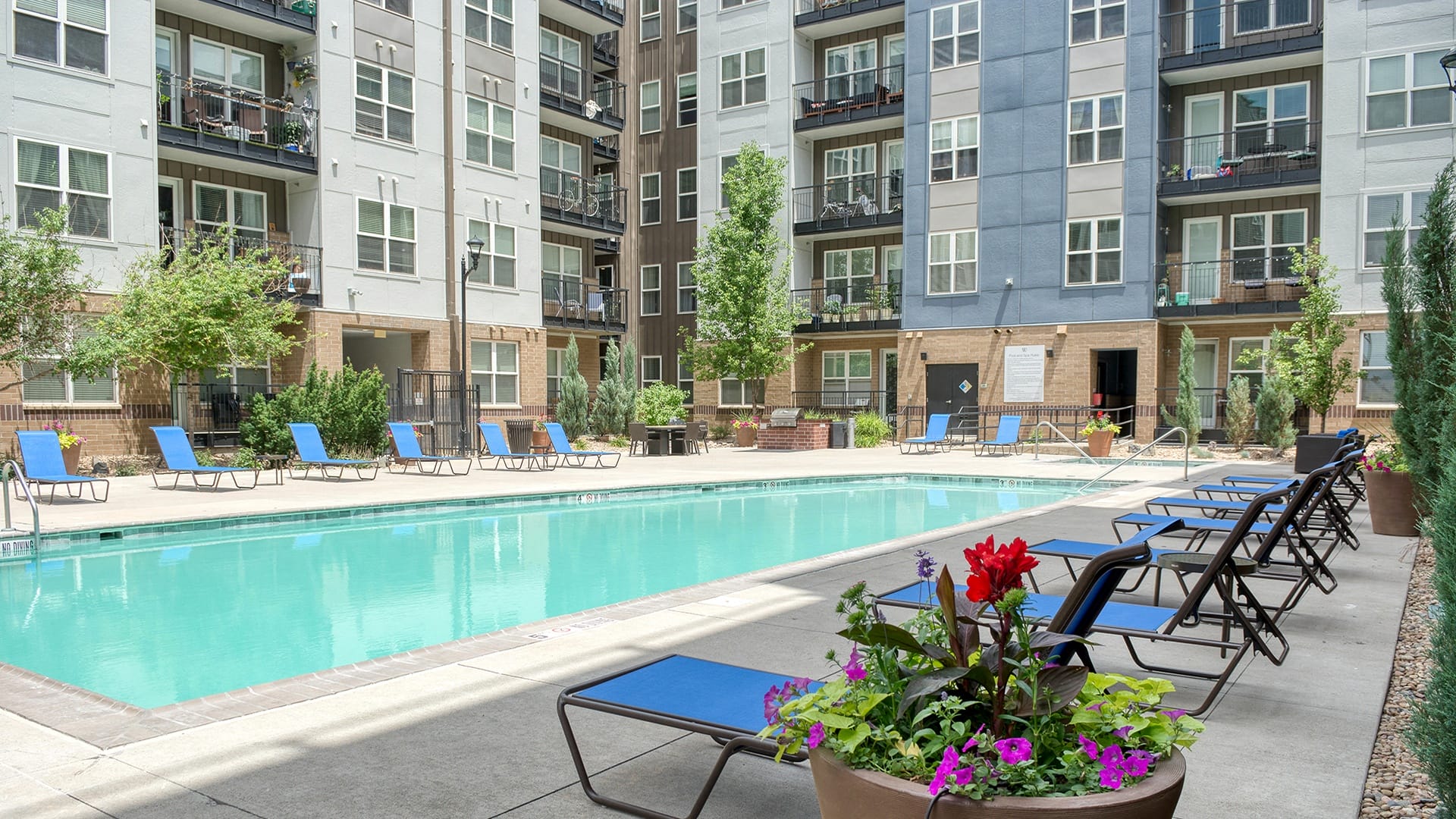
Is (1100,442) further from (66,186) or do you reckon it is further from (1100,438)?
(66,186)

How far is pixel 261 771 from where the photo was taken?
11.5ft

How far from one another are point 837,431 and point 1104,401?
296 inches

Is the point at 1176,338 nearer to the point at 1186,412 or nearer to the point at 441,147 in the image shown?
the point at 1186,412

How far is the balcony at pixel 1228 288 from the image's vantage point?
23.7 metres

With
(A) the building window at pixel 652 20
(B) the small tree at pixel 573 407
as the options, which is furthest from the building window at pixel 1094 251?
(A) the building window at pixel 652 20

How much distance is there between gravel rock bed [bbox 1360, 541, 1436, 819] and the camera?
3148 mm

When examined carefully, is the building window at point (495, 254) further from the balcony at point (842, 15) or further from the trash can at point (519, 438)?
the balcony at point (842, 15)

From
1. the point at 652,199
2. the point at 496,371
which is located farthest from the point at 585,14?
the point at 496,371

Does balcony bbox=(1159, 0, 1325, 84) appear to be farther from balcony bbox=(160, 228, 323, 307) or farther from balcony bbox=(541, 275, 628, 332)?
balcony bbox=(160, 228, 323, 307)

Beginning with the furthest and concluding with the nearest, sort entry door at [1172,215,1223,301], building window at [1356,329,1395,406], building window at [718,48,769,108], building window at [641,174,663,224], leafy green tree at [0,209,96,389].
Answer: building window at [641,174,663,224] < building window at [718,48,769,108] < entry door at [1172,215,1223,301] < building window at [1356,329,1395,406] < leafy green tree at [0,209,96,389]

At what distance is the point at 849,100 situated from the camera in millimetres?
30094

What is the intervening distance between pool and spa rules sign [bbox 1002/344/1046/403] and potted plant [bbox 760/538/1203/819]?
25632mm

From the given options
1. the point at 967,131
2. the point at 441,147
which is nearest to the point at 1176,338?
the point at 967,131

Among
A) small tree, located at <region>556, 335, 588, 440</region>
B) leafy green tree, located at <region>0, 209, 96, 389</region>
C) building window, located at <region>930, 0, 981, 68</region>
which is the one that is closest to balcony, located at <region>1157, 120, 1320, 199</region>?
building window, located at <region>930, 0, 981, 68</region>
